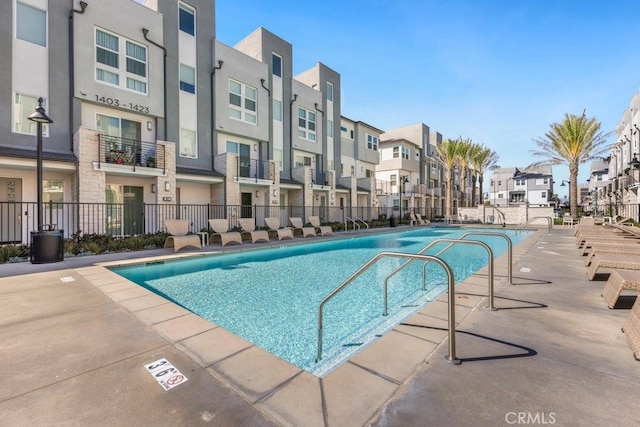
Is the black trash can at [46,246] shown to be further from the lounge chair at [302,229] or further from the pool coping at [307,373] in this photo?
the lounge chair at [302,229]

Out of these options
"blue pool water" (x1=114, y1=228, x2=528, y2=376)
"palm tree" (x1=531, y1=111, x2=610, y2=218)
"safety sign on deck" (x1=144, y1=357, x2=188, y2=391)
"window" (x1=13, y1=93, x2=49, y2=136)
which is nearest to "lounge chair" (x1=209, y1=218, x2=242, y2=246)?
"blue pool water" (x1=114, y1=228, x2=528, y2=376)

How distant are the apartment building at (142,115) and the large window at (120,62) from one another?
5cm

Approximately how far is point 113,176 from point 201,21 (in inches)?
408

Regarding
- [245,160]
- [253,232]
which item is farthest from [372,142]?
[253,232]

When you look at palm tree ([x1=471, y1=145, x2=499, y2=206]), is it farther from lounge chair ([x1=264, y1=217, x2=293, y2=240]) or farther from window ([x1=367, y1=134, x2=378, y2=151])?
lounge chair ([x1=264, y1=217, x2=293, y2=240])

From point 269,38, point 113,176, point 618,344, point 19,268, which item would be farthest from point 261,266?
point 269,38

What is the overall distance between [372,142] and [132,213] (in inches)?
935

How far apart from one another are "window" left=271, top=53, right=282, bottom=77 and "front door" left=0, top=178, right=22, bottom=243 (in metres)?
15.9

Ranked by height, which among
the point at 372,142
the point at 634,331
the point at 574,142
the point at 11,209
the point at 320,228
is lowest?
the point at 634,331

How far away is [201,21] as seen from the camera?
16891 millimetres

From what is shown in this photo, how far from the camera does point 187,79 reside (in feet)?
53.7

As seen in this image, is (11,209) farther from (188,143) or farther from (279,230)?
(279,230)

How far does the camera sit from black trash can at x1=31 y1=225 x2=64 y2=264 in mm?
7921

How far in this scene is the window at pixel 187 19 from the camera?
1627 centimetres
